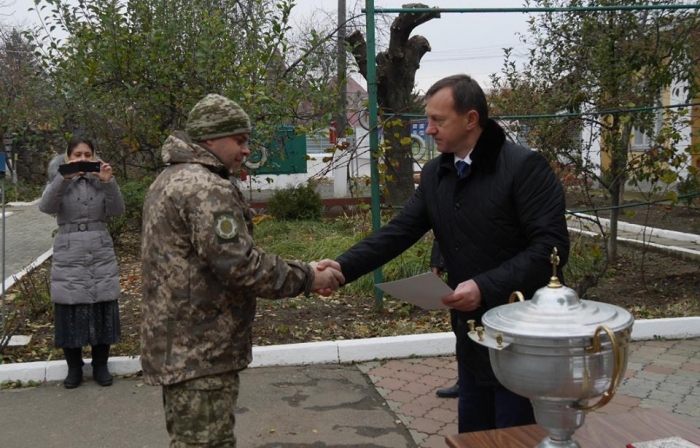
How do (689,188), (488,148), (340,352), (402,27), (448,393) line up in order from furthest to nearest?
(402,27), (689,188), (340,352), (448,393), (488,148)

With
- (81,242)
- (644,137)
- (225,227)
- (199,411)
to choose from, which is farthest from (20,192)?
(225,227)

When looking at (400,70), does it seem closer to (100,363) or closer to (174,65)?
Answer: (174,65)

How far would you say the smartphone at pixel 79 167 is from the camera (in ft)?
16.7

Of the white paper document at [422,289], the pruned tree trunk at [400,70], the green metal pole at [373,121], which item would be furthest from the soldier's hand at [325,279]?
the pruned tree trunk at [400,70]

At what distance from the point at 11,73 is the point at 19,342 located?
16.9 m

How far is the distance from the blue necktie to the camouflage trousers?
1.19 meters

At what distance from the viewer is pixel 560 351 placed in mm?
1819

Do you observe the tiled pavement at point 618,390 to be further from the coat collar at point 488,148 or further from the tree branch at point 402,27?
the tree branch at point 402,27

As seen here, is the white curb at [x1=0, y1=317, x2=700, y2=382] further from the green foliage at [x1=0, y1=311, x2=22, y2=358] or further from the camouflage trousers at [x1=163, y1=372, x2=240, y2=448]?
the camouflage trousers at [x1=163, y1=372, x2=240, y2=448]

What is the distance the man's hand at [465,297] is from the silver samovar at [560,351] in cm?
61

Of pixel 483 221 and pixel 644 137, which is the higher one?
pixel 644 137

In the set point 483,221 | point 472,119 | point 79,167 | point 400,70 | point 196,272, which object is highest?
point 400,70

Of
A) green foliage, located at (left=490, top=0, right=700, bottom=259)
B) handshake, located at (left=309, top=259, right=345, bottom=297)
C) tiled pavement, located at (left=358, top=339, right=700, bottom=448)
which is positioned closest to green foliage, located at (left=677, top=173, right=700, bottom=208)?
green foliage, located at (left=490, top=0, right=700, bottom=259)

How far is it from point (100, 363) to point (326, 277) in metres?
2.93
